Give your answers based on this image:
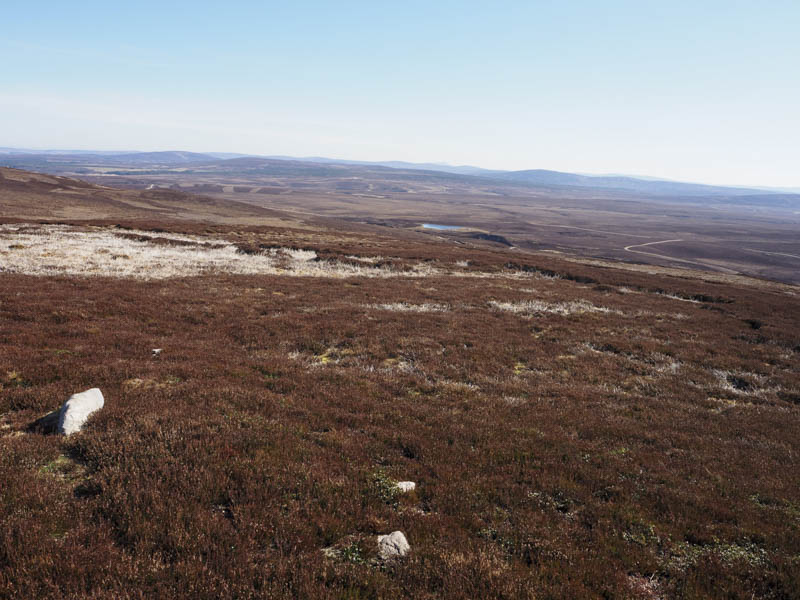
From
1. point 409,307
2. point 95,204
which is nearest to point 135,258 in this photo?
point 409,307

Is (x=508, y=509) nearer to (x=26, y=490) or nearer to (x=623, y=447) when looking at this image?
(x=623, y=447)

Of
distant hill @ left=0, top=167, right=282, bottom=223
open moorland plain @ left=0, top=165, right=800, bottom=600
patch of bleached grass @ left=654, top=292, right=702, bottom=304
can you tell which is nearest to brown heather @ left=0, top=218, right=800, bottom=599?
open moorland plain @ left=0, top=165, right=800, bottom=600

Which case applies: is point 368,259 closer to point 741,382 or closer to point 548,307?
point 548,307

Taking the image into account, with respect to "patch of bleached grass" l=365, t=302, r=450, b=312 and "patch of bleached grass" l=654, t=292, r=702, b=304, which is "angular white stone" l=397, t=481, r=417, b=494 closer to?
"patch of bleached grass" l=365, t=302, r=450, b=312

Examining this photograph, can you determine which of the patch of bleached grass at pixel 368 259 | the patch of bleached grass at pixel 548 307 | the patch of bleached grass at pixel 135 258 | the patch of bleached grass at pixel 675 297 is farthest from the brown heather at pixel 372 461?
the patch of bleached grass at pixel 368 259

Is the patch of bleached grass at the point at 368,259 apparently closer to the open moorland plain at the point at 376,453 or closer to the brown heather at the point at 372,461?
the open moorland plain at the point at 376,453

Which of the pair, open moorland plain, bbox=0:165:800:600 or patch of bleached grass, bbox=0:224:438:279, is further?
patch of bleached grass, bbox=0:224:438:279
